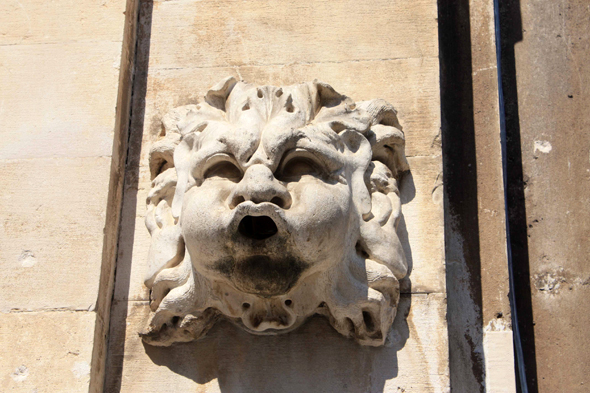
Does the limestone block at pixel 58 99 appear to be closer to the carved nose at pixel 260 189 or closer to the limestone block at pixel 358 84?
the limestone block at pixel 358 84

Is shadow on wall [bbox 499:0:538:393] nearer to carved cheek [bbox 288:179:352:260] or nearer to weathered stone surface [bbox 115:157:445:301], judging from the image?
weathered stone surface [bbox 115:157:445:301]

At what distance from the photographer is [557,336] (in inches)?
147

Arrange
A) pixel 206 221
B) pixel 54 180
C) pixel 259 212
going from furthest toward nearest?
1. pixel 54 180
2. pixel 206 221
3. pixel 259 212

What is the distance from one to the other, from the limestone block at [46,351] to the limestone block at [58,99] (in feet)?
2.62

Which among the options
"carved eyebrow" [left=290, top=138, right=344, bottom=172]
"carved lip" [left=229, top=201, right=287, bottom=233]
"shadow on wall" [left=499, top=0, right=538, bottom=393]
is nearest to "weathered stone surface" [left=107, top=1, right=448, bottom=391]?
"carved eyebrow" [left=290, top=138, right=344, bottom=172]

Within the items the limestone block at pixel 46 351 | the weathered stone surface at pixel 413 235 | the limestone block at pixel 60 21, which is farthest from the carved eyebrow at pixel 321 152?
the limestone block at pixel 60 21

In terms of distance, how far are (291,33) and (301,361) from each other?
5.47ft

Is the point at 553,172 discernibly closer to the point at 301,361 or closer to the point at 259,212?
the point at 301,361

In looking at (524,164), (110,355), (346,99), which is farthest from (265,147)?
(524,164)

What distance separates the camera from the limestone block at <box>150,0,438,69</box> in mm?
3676

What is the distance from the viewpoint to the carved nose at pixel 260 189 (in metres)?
2.65

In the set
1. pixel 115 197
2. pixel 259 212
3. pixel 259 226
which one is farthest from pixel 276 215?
pixel 115 197

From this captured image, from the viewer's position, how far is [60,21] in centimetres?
382

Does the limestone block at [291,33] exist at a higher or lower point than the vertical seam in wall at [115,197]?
higher
